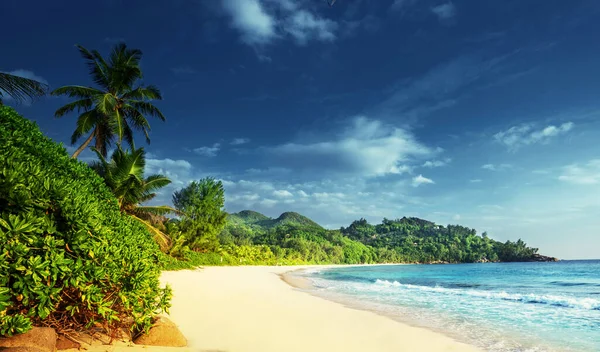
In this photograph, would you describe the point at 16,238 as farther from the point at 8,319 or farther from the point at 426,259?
the point at 426,259

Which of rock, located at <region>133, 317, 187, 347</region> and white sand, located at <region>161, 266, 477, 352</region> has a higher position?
rock, located at <region>133, 317, 187, 347</region>

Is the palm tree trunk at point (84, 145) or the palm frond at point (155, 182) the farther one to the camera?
the palm frond at point (155, 182)

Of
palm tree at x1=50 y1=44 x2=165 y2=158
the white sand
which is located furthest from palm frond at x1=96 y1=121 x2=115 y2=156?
the white sand

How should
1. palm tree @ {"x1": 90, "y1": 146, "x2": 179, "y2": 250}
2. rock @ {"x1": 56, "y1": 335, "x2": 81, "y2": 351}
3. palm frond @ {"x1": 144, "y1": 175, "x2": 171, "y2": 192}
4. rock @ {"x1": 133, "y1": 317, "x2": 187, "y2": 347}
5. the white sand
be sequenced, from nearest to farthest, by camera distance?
rock @ {"x1": 56, "y1": 335, "x2": 81, "y2": 351} → rock @ {"x1": 133, "y1": 317, "x2": 187, "y2": 347} → the white sand → palm tree @ {"x1": 90, "y1": 146, "x2": 179, "y2": 250} → palm frond @ {"x1": 144, "y1": 175, "x2": 171, "y2": 192}

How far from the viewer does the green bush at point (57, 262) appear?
10.9 feet

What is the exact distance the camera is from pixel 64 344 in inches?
166

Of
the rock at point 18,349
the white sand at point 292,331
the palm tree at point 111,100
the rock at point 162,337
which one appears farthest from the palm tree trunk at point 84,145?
the rock at point 18,349

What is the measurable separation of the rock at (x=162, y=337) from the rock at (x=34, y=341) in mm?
1357

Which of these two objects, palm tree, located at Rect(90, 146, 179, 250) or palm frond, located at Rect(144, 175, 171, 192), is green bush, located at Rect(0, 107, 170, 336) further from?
palm frond, located at Rect(144, 175, 171, 192)

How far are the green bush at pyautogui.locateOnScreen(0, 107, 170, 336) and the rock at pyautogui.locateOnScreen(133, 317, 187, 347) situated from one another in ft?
0.68

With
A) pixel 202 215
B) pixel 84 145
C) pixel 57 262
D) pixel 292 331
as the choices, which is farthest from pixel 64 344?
pixel 202 215

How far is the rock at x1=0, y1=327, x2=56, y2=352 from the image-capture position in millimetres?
3408

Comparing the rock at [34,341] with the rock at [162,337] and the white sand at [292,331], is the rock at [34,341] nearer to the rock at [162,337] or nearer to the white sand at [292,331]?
the rock at [162,337]

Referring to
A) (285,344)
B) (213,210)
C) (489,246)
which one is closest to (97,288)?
(285,344)
